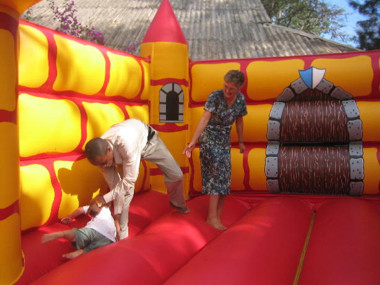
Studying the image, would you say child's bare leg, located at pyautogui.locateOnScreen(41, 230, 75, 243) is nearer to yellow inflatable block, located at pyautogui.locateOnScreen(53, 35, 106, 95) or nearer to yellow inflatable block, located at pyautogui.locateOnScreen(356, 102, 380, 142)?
yellow inflatable block, located at pyautogui.locateOnScreen(53, 35, 106, 95)

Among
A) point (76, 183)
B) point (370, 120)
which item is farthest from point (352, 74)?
point (76, 183)

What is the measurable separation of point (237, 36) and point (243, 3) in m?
2.66

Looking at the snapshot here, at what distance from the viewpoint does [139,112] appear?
3398 millimetres

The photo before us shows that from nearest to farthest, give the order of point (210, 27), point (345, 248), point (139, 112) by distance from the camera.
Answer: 1. point (345, 248)
2. point (139, 112)
3. point (210, 27)

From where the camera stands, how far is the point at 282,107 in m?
3.51

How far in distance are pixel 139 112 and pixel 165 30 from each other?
30.1 inches

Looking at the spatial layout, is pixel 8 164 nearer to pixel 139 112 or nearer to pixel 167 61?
pixel 139 112

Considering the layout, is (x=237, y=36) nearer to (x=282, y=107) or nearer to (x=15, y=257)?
(x=282, y=107)

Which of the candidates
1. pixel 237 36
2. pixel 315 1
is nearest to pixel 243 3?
pixel 237 36

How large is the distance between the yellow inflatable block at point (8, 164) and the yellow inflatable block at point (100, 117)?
3.59ft

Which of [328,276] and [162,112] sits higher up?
[162,112]

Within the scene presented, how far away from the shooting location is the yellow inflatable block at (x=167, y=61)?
354 cm

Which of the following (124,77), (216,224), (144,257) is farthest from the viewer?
(124,77)

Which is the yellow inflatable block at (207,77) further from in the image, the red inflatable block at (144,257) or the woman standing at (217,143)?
the red inflatable block at (144,257)
